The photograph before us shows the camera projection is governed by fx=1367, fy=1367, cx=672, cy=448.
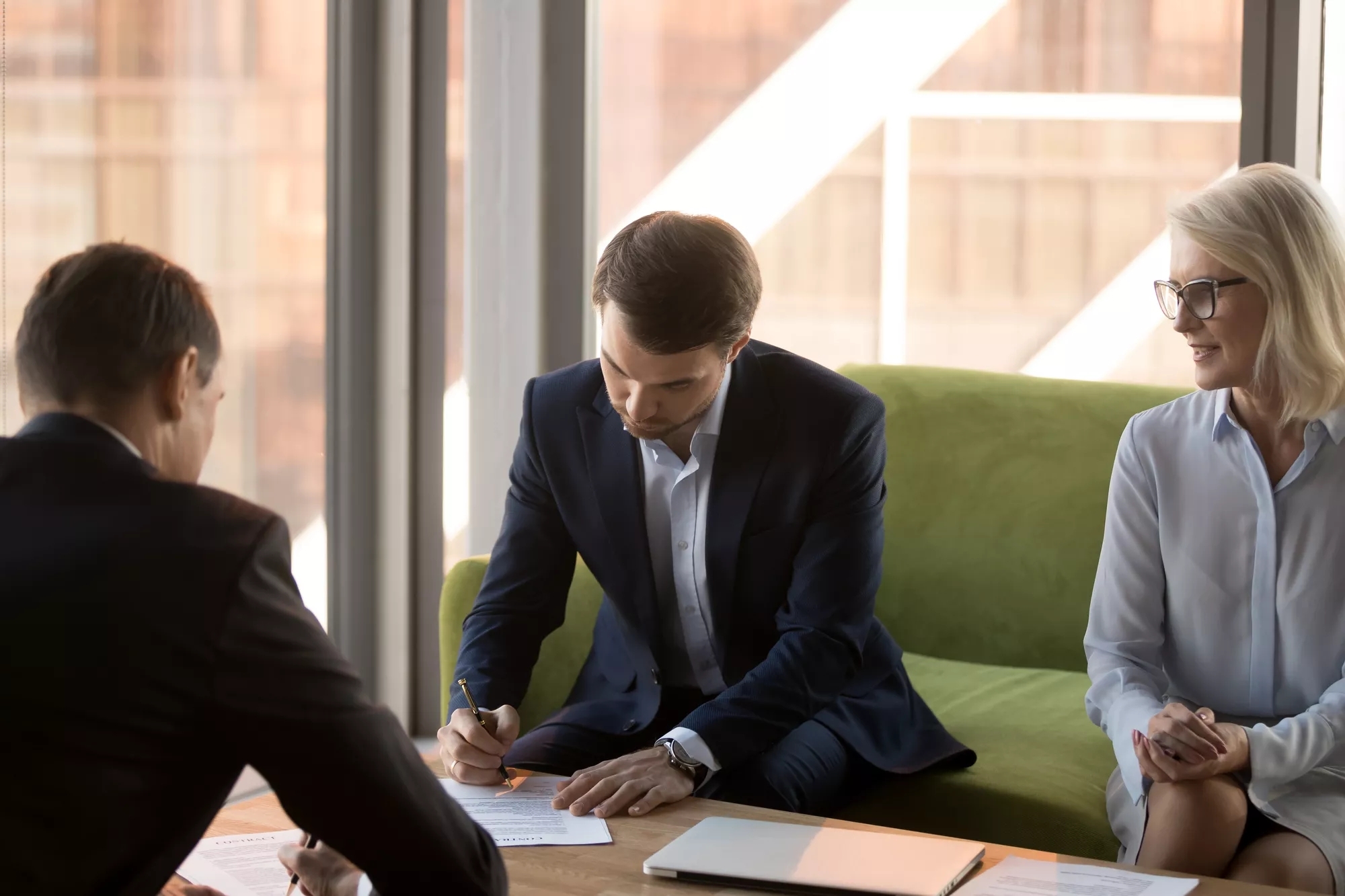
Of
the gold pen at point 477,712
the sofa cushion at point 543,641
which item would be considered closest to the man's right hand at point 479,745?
the gold pen at point 477,712

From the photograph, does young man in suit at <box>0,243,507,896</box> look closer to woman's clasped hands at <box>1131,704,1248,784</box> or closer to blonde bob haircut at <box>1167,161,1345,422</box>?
woman's clasped hands at <box>1131,704,1248,784</box>

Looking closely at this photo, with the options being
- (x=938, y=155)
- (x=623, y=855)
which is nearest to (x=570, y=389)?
(x=623, y=855)

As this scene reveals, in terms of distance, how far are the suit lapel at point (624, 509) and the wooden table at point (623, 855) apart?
425mm

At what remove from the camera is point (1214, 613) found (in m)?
2.02

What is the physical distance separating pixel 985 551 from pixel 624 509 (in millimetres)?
999

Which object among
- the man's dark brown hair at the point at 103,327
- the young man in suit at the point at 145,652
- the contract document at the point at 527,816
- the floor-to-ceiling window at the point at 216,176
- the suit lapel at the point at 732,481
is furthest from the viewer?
the floor-to-ceiling window at the point at 216,176

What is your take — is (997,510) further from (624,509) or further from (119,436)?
(119,436)

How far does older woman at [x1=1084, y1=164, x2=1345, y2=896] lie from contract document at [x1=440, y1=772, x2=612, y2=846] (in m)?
0.76

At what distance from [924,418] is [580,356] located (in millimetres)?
1050

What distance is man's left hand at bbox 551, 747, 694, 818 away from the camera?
1.75m

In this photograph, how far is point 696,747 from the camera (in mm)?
1916

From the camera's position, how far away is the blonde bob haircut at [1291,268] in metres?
1.94

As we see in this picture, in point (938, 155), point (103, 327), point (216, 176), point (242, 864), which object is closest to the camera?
point (103, 327)

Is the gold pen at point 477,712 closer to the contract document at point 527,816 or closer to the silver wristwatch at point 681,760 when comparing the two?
the contract document at point 527,816
